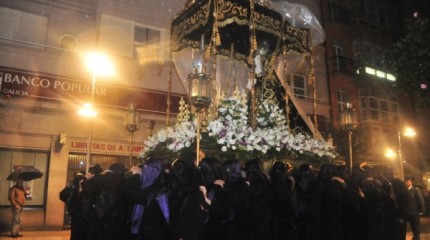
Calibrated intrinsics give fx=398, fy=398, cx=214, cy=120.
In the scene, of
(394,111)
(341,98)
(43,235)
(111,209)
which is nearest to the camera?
(111,209)

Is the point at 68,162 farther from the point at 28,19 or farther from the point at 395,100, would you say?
the point at 395,100

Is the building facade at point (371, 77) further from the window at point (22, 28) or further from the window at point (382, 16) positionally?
the window at point (22, 28)

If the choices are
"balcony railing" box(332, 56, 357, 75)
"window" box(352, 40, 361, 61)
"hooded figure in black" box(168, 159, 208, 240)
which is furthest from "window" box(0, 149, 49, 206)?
"window" box(352, 40, 361, 61)

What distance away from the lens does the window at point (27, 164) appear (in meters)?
13.8

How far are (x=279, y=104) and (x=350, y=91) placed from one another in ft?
52.7

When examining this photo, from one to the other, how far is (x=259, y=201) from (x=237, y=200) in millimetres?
454

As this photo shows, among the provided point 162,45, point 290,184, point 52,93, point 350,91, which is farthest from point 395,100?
point 290,184

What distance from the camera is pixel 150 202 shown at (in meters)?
5.19

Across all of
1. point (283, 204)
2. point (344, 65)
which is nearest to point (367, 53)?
point (344, 65)

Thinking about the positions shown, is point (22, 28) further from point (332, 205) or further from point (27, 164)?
point (332, 205)

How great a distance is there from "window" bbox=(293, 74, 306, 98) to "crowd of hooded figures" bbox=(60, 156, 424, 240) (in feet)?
47.3

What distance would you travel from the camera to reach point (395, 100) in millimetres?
26781

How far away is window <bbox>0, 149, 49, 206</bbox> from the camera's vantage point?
45.2ft

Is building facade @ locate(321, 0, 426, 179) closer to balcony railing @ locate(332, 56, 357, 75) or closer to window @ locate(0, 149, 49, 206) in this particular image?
balcony railing @ locate(332, 56, 357, 75)
